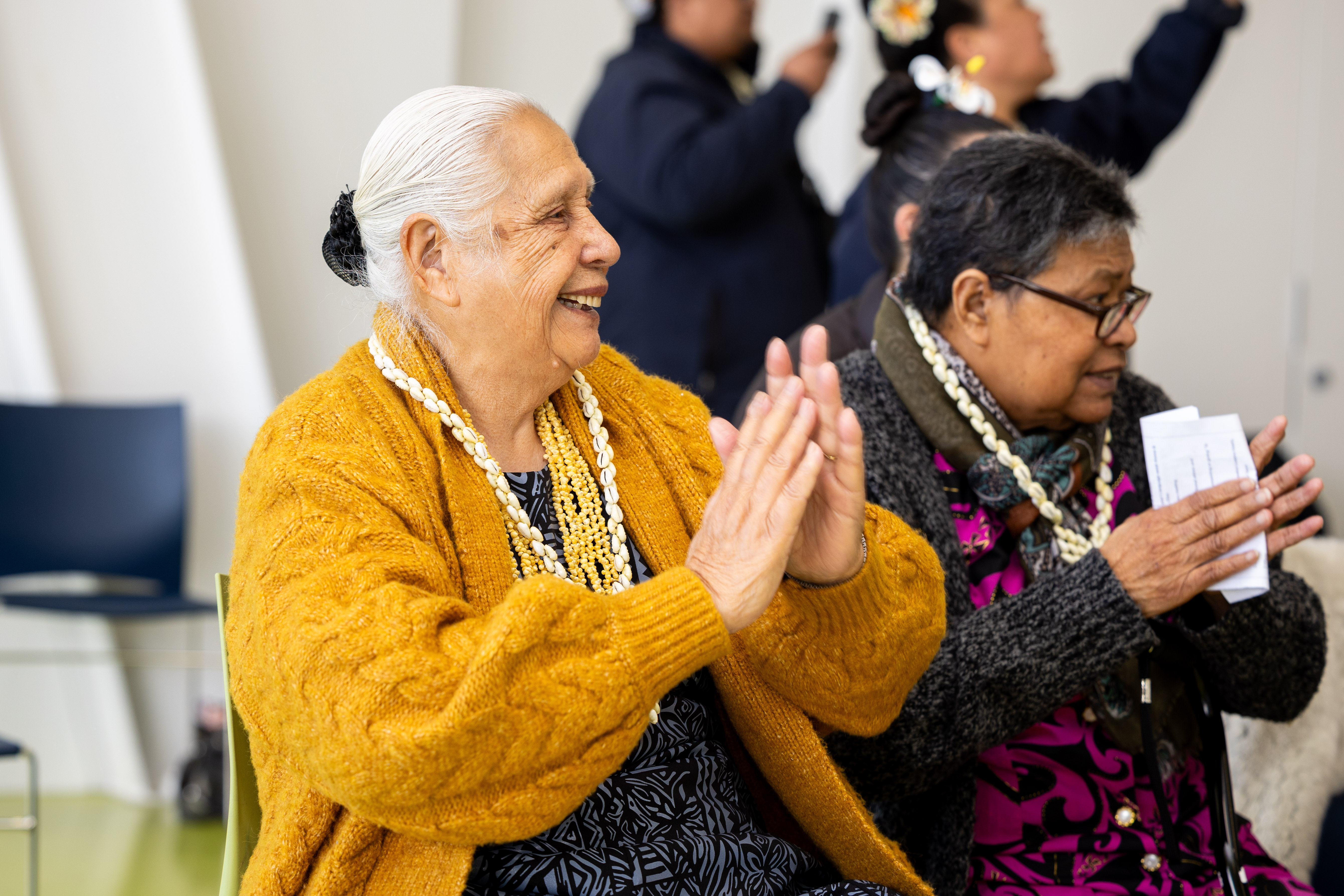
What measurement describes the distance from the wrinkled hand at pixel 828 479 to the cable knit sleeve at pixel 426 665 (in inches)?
6.9

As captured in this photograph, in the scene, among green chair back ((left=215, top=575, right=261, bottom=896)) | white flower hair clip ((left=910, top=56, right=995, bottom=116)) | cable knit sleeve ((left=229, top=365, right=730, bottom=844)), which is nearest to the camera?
cable knit sleeve ((left=229, top=365, right=730, bottom=844))

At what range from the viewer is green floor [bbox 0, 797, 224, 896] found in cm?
289

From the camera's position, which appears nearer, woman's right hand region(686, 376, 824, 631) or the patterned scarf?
woman's right hand region(686, 376, 824, 631)

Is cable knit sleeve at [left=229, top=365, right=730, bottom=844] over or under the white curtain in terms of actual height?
over

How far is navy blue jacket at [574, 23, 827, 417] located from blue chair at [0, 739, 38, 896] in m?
1.48

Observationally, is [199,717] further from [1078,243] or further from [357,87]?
[1078,243]

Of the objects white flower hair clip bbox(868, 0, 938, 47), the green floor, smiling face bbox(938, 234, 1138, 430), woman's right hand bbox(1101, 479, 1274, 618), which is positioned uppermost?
white flower hair clip bbox(868, 0, 938, 47)

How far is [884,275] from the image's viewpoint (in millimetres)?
2307

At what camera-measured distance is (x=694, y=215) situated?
2758 mm

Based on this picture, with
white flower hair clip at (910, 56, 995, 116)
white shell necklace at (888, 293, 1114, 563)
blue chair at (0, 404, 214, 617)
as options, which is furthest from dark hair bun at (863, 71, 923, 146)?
blue chair at (0, 404, 214, 617)

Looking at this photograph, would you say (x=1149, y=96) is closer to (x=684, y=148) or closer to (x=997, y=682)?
(x=684, y=148)

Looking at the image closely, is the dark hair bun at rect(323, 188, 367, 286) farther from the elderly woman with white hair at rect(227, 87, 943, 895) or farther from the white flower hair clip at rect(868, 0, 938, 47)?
the white flower hair clip at rect(868, 0, 938, 47)

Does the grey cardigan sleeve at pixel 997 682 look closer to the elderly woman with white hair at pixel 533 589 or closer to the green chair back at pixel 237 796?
the elderly woman with white hair at pixel 533 589

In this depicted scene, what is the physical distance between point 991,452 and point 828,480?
546mm
